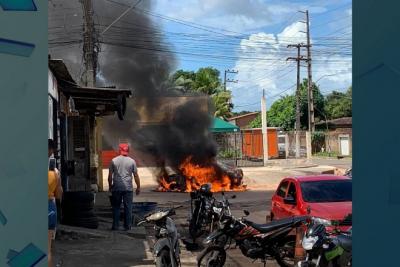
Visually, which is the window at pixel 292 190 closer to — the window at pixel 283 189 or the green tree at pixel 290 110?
the window at pixel 283 189

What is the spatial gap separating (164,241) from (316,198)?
3.81 metres

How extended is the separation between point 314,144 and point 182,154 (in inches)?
1374

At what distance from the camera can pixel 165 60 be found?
2898cm

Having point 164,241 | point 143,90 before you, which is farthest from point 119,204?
point 143,90

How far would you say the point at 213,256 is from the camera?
730 centimetres

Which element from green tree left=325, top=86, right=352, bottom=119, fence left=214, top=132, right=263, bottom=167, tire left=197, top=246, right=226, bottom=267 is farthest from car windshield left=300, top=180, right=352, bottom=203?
green tree left=325, top=86, right=352, bottom=119

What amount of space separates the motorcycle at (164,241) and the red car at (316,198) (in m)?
2.86

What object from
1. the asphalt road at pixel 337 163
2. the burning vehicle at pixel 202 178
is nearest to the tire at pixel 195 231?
the burning vehicle at pixel 202 178

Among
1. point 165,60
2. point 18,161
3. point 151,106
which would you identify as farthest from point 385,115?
point 165,60

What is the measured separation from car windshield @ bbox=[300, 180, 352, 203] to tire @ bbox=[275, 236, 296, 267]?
180 centimetres

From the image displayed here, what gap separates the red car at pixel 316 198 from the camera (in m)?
8.80

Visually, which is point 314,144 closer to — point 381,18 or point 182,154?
point 182,154

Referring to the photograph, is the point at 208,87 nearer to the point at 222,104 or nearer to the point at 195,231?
the point at 222,104

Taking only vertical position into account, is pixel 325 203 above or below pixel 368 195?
below
